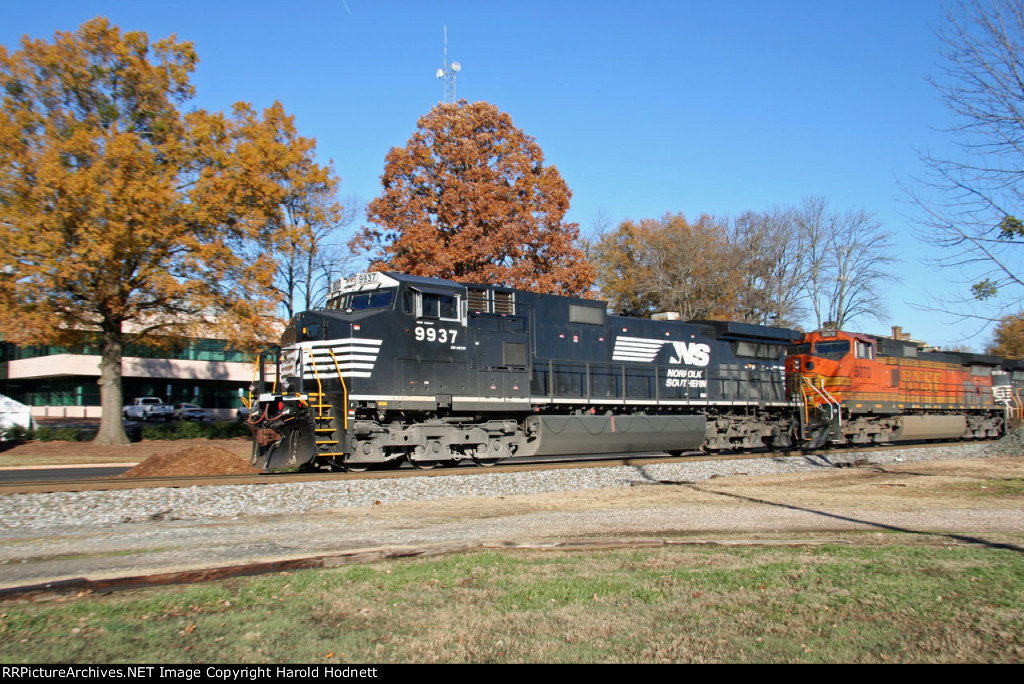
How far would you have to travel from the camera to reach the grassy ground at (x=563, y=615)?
4.45 meters

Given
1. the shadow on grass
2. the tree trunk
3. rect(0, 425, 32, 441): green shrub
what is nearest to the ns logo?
the shadow on grass

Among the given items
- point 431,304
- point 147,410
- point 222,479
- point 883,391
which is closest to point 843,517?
point 431,304

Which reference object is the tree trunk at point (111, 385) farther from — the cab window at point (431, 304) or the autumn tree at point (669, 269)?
the autumn tree at point (669, 269)

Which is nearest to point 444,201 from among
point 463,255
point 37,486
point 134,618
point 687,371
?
point 463,255

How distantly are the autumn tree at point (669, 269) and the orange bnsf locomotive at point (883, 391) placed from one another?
16.6 m

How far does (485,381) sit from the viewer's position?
16250 millimetres

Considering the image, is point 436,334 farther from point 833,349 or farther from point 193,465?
point 833,349

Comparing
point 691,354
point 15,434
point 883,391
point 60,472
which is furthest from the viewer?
point 15,434

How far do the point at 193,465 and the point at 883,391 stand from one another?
72.9 ft

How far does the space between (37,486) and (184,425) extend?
16794mm

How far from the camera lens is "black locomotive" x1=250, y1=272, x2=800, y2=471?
1423 cm

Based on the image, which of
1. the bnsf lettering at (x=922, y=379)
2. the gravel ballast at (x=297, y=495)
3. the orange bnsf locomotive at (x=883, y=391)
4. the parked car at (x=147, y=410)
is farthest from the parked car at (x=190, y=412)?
the bnsf lettering at (x=922, y=379)

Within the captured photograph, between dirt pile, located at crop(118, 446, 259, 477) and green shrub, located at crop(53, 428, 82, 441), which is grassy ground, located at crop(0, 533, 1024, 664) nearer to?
dirt pile, located at crop(118, 446, 259, 477)

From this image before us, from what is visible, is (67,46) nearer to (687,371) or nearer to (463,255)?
(463,255)
